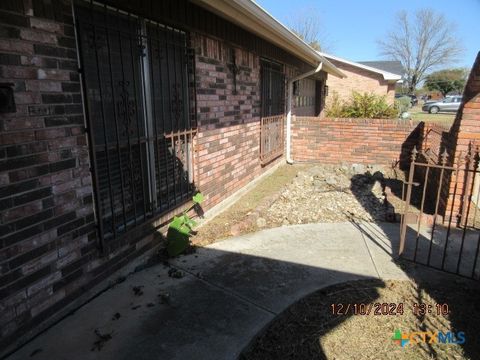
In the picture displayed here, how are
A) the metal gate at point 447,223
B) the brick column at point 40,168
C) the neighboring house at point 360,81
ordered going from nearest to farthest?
the brick column at point 40,168
the metal gate at point 447,223
the neighboring house at point 360,81

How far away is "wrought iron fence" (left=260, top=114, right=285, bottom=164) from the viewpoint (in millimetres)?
7227

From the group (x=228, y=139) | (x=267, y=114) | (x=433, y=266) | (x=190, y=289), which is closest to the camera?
(x=190, y=289)

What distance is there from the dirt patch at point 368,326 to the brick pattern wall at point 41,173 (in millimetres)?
1475

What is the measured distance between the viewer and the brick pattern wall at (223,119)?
459cm

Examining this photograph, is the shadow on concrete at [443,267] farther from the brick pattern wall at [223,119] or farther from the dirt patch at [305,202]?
the brick pattern wall at [223,119]

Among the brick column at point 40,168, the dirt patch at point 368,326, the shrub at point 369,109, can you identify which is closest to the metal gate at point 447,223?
the dirt patch at point 368,326

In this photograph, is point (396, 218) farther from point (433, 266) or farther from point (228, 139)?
point (228, 139)

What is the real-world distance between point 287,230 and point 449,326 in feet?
7.35

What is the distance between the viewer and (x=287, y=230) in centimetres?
469

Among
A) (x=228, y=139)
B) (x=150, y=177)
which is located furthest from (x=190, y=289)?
(x=228, y=139)

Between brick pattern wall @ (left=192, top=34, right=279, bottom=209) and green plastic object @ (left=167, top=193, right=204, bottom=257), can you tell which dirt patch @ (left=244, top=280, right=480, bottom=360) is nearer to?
green plastic object @ (left=167, top=193, right=204, bottom=257)

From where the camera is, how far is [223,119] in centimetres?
526

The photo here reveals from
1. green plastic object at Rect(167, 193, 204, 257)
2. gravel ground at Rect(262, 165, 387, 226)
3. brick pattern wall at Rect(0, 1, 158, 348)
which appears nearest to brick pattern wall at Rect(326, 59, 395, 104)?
gravel ground at Rect(262, 165, 387, 226)

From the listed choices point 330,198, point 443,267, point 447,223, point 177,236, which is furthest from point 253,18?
point 447,223
